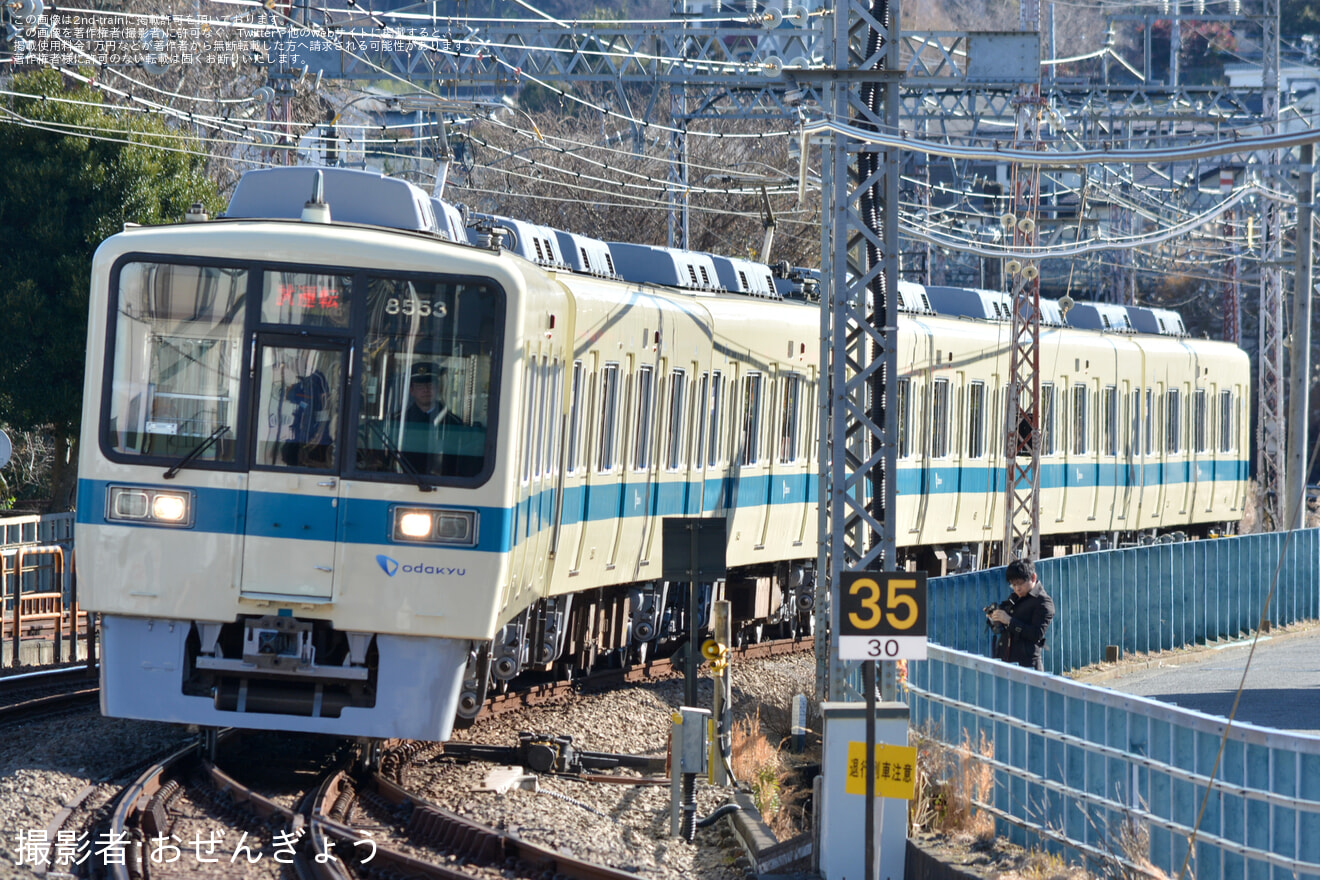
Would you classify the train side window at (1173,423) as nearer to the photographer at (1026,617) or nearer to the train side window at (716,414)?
the train side window at (716,414)

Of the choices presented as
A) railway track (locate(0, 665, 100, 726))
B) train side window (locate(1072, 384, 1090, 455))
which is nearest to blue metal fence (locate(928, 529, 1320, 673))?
train side window (locate(1072, 384, 1090, 455))

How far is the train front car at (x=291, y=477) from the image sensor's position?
959cm

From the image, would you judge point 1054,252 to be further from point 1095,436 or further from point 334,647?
point 334,647

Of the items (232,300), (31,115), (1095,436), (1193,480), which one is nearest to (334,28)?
(31,115)

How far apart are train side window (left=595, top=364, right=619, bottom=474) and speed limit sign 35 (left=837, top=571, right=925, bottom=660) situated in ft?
19.4

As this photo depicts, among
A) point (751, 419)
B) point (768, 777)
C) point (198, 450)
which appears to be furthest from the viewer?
point (751, 419)

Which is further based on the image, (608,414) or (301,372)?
(608,414)

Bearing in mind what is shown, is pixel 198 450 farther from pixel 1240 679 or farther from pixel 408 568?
pixel 1240 679

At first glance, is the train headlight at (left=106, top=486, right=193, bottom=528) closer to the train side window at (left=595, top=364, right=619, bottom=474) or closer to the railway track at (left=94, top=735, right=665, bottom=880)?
the railway track at (left=94, top=735, right=665, bottom=880)

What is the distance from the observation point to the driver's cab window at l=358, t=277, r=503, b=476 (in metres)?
9.72

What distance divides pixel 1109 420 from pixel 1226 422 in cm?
510

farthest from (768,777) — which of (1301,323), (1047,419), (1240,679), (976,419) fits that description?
(1301,323)

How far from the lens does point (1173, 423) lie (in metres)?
27.0

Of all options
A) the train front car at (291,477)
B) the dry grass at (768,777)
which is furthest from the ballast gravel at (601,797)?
the train front car at (291,477)
